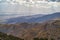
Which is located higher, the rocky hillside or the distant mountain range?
the distant mountain range

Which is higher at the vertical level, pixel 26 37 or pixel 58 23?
pixel 58 23

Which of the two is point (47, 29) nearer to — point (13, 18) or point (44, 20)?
point (44, 20)

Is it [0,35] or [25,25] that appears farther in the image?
[0,35]

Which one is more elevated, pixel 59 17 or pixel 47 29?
pixel 59 17

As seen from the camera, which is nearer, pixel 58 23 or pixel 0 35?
pixel 58 23

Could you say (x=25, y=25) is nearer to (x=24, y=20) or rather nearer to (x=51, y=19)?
(x=24, y=20)

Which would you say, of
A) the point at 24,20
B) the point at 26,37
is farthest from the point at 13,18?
the point at 26,37

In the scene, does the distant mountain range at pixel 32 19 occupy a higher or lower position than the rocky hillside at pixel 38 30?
higher

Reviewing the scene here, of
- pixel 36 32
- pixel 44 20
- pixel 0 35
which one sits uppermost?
pixel 44 20

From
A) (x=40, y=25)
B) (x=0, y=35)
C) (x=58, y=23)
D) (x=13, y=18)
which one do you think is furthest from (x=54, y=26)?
(x=0, y=35)
